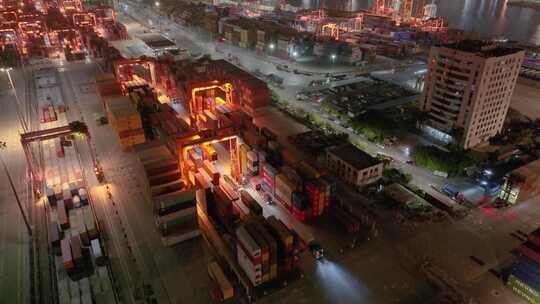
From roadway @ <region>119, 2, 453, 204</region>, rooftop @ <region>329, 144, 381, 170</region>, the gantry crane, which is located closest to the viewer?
the gantry crane

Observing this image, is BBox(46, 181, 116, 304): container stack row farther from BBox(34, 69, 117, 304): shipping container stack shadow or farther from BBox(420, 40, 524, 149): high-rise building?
BBox(420, 40, 524, 149): high-rise building

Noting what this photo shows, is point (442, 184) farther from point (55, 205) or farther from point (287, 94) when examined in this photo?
point (55, 205)

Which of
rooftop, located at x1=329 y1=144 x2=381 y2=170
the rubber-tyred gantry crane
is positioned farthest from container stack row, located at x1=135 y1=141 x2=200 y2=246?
rooftop, located at x1=329 y1=144 x2=381 y2=170

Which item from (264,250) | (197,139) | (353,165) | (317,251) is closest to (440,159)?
(353,165)

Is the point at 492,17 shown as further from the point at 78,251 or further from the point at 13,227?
the point at 13,227

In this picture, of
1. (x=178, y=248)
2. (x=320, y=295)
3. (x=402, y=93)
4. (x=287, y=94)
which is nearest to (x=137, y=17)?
(x=287, y=94)

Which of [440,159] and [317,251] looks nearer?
[317,251]

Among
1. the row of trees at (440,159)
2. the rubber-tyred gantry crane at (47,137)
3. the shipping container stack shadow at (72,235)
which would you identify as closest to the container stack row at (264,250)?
the shipping container stack shadow at (72,235)

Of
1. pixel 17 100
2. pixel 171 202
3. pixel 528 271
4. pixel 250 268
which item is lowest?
pixel 250 268
